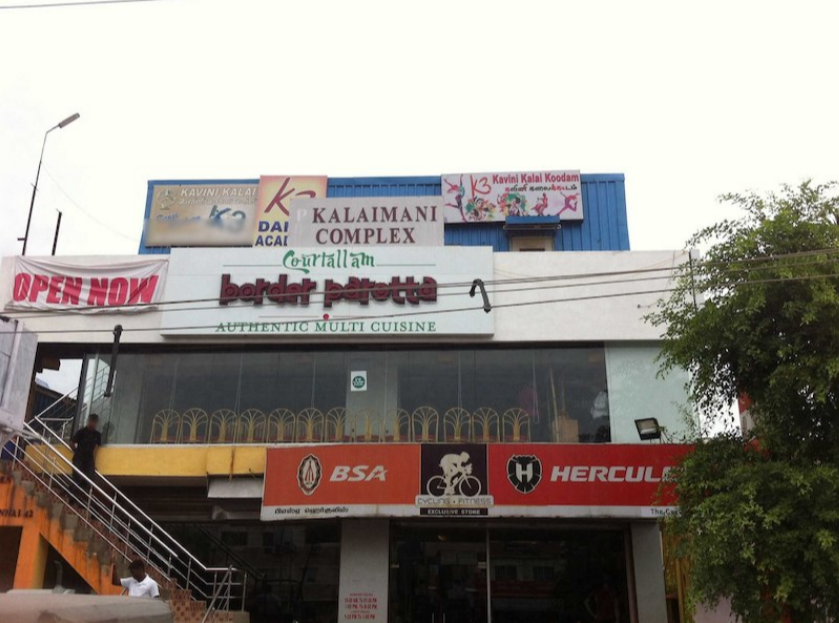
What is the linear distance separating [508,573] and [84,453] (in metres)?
9.32

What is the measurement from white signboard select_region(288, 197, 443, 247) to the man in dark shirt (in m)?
6.38

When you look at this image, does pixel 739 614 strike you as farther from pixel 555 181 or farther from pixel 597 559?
pixel 555 181

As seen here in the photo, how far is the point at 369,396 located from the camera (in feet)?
59.1

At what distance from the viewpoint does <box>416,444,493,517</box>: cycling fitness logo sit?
50.1ft

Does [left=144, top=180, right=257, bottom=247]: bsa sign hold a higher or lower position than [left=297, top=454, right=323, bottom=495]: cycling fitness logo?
higher

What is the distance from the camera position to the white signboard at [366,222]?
19.7 meters

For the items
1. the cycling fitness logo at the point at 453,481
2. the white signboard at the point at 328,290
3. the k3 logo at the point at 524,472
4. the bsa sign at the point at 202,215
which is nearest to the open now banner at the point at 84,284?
the white signboard at the point at 328,290

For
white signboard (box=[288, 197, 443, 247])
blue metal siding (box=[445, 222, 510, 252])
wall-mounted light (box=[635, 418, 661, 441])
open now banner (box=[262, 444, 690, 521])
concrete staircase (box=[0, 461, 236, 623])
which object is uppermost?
blue metal siding (box=[445, 222, 510, 252])

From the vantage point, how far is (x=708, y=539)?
10836mm

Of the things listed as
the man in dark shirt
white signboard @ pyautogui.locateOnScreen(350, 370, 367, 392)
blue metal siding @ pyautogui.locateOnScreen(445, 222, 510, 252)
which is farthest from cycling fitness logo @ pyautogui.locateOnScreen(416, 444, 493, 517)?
blue metal siding @ pyautogui.locateOnScreen(445, 222, 510, 252)

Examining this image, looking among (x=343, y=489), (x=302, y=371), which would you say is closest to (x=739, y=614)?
(x=343, y=489)

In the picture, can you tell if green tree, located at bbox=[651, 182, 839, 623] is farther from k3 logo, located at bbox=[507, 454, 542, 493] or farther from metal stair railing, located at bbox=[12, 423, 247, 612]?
metal stair railing, located at bbox=[12, 423, 247, 612]

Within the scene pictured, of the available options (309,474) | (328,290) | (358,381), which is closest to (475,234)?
(328,290)

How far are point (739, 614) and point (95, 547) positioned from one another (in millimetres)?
10700
